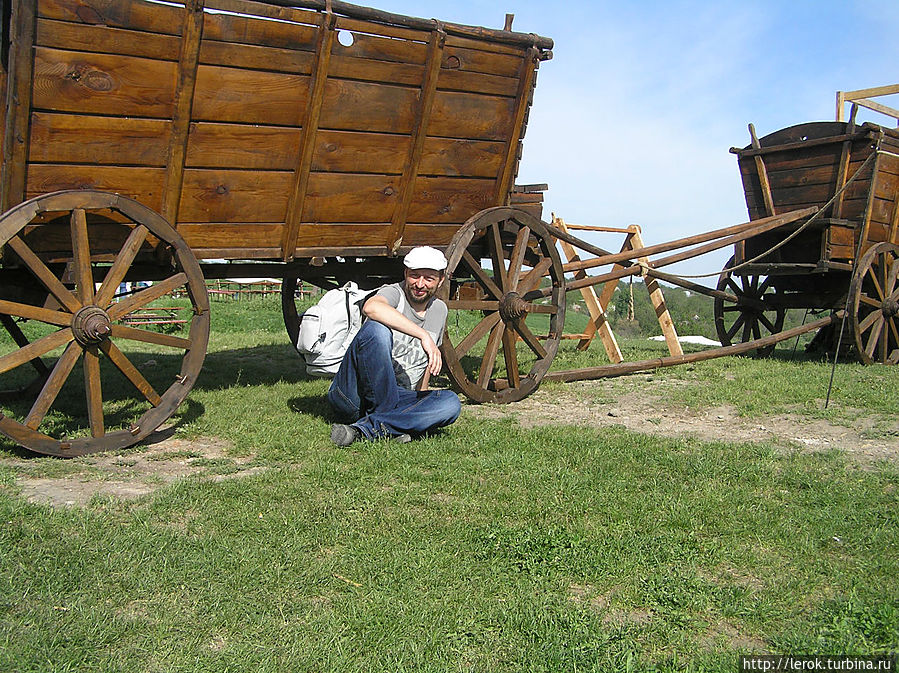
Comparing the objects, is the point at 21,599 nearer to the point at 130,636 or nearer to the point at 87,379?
the point at 130,636

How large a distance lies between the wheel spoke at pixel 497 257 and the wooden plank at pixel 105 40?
2814 mm

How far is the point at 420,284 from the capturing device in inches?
198

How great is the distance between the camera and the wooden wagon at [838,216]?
324 inches

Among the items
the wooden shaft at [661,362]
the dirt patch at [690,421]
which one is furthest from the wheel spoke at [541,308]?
the dirt patch at [690,421]

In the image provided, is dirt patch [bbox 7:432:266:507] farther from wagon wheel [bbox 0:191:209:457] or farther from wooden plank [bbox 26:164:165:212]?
wooden plank [bbox 26:164:165:212]

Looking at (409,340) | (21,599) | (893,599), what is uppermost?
(409,340)

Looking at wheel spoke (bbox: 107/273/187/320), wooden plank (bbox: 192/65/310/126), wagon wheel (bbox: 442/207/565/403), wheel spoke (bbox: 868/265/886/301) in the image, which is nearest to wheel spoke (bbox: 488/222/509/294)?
wagon wheel (bbox: 442/207/565/403)

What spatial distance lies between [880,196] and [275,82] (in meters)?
6.75

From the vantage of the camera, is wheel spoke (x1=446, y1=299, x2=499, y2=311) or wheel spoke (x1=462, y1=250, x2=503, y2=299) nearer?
wheel spoke (x1=446, y1=299, x2=499, y2=311)

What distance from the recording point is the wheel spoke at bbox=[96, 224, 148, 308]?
4660 mm

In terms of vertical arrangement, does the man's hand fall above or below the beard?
below

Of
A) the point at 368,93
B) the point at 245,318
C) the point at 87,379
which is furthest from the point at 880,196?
the point at 245,318

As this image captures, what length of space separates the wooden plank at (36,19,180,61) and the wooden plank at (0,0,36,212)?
0.09 meters

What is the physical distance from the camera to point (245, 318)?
14.4 m
